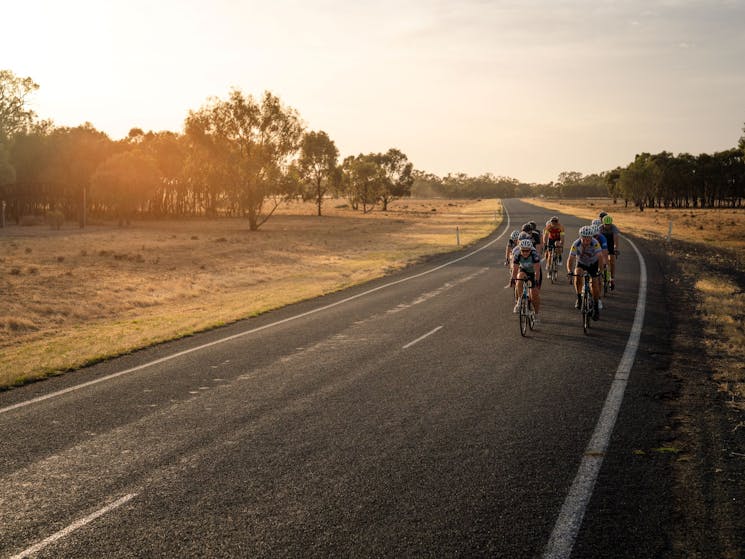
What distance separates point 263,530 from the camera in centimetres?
466

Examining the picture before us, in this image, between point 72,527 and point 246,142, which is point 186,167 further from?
point 72,527

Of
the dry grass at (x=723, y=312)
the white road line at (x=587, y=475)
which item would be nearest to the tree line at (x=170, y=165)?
the dry grass at (x=723, y=312)

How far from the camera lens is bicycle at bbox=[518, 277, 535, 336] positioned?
11409mm

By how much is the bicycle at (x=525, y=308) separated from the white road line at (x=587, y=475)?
6.91 ft

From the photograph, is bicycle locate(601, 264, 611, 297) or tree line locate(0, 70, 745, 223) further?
tree line locate(0, 70, 745, 223)

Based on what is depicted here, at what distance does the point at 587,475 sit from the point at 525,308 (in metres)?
6.12

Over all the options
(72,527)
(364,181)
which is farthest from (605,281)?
(364,181)

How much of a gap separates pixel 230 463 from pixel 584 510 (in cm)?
328

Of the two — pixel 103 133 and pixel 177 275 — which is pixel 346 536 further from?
pixel 103 133

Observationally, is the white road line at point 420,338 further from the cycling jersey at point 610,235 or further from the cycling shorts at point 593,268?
the cycling jersey at point 610,235

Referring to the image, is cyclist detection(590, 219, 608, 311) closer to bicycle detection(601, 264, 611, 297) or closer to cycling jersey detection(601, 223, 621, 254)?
cycling jersey detection(601, 223, 621, 254)

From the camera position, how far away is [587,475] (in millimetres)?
5516

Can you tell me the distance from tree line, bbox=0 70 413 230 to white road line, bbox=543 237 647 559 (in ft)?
157

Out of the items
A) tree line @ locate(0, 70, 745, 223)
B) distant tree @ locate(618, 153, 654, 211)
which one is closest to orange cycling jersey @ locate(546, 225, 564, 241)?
tree line @ locate(0, 70, 745, 223)
